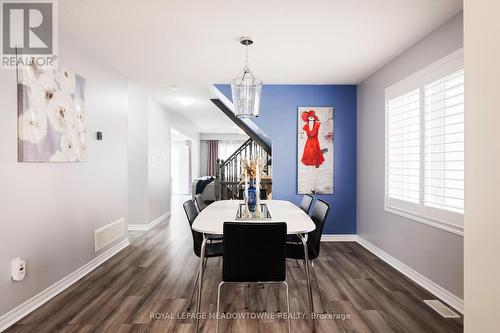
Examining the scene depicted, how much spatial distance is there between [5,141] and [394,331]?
3.16 metres

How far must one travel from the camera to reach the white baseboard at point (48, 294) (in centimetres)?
225

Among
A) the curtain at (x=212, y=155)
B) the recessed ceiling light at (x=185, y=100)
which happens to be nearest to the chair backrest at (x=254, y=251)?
the recessed ceiling light at (x=185, y=100)

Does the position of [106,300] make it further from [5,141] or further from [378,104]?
[378,104]

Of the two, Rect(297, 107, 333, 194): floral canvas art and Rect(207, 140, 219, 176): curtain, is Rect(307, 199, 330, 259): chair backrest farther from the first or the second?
Rect(207, 140, 219, 176): curtain

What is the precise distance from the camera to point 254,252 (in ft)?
6.64

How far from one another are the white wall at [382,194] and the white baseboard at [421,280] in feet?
0.16

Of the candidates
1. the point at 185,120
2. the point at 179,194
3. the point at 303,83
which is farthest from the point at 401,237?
the point at 179,194

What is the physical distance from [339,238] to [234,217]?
2699 mm

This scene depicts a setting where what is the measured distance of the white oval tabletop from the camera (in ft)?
7.34

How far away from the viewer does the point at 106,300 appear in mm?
2678

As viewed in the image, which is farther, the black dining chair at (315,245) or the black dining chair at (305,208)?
the black dining chair at (305,208)

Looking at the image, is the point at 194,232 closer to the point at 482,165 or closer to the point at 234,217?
the point at 234,217

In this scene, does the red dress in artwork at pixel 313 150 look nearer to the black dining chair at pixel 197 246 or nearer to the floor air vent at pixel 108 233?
the black dining chair at pixel 197 246

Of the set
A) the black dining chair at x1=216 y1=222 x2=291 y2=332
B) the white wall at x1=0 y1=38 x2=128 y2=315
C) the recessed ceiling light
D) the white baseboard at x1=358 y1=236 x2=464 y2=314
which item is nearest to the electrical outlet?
the white wall at x1=0 y1=38 x2=128 y2=315
